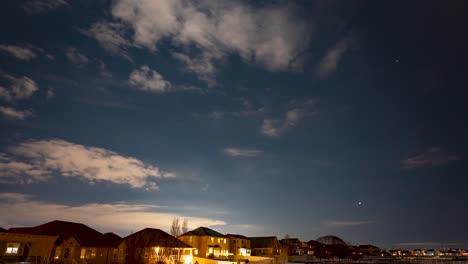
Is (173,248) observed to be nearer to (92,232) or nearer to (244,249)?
(92,232)

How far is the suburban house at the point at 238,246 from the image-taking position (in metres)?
94.9

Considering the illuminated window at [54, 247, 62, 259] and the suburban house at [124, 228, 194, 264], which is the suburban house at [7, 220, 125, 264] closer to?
the illuminated window at [54, 247, 62, 259]

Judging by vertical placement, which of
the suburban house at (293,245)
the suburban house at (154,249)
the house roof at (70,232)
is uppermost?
the house roof at (70,232)

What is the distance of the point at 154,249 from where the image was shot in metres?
63.7

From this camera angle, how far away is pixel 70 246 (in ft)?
159

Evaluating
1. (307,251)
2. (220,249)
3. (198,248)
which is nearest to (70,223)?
(198,248)

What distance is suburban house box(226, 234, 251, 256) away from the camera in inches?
3735

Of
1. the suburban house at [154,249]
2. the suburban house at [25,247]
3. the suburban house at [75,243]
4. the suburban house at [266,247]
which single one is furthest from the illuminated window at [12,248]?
the suburban house at [266,247]

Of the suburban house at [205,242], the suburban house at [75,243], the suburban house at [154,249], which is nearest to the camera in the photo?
the suburban house at [75,243]

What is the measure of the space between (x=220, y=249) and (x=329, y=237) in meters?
111

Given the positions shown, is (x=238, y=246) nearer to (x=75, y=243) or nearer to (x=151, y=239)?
(x=151, y=239)

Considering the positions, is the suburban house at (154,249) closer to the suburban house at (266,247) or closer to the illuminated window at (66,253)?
the illuminated window at (66,253)

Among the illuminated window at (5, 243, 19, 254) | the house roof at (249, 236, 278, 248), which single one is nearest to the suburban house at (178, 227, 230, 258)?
the house roof at (249, 236, 278, 248)

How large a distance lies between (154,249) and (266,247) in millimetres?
56032
